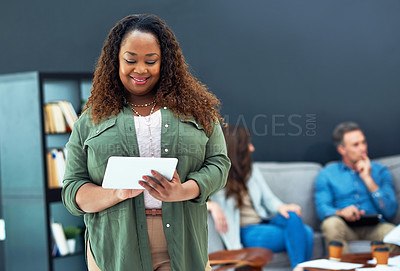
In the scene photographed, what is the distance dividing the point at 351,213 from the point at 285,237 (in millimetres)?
625

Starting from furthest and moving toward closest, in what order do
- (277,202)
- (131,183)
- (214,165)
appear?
(277,202) < (214,165) < (131,183)

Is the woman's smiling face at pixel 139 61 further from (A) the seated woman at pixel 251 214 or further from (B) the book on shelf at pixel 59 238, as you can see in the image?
(B) the book on shelf at pixel 59 238

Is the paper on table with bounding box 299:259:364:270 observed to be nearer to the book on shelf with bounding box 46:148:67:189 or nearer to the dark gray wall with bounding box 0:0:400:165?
the book on shelf with bounding box 46:148:67:189

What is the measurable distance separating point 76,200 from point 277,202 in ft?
8.81

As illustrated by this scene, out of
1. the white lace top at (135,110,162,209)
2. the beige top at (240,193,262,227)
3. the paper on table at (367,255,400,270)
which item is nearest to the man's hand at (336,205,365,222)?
the beige top at (240,193,262,227)

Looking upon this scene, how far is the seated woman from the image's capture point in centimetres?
380

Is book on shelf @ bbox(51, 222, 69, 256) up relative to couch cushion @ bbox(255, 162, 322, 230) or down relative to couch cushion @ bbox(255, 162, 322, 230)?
down

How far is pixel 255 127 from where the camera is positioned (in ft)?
16.2

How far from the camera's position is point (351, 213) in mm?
4125

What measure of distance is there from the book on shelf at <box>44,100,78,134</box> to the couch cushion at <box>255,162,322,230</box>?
1581 mm

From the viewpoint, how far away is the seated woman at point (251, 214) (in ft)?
12.5

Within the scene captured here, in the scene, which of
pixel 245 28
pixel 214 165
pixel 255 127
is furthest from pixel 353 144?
pixel 214 165

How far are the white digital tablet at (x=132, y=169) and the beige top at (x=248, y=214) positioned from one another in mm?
2611

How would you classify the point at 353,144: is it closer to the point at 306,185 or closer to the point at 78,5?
the point at 306,185
